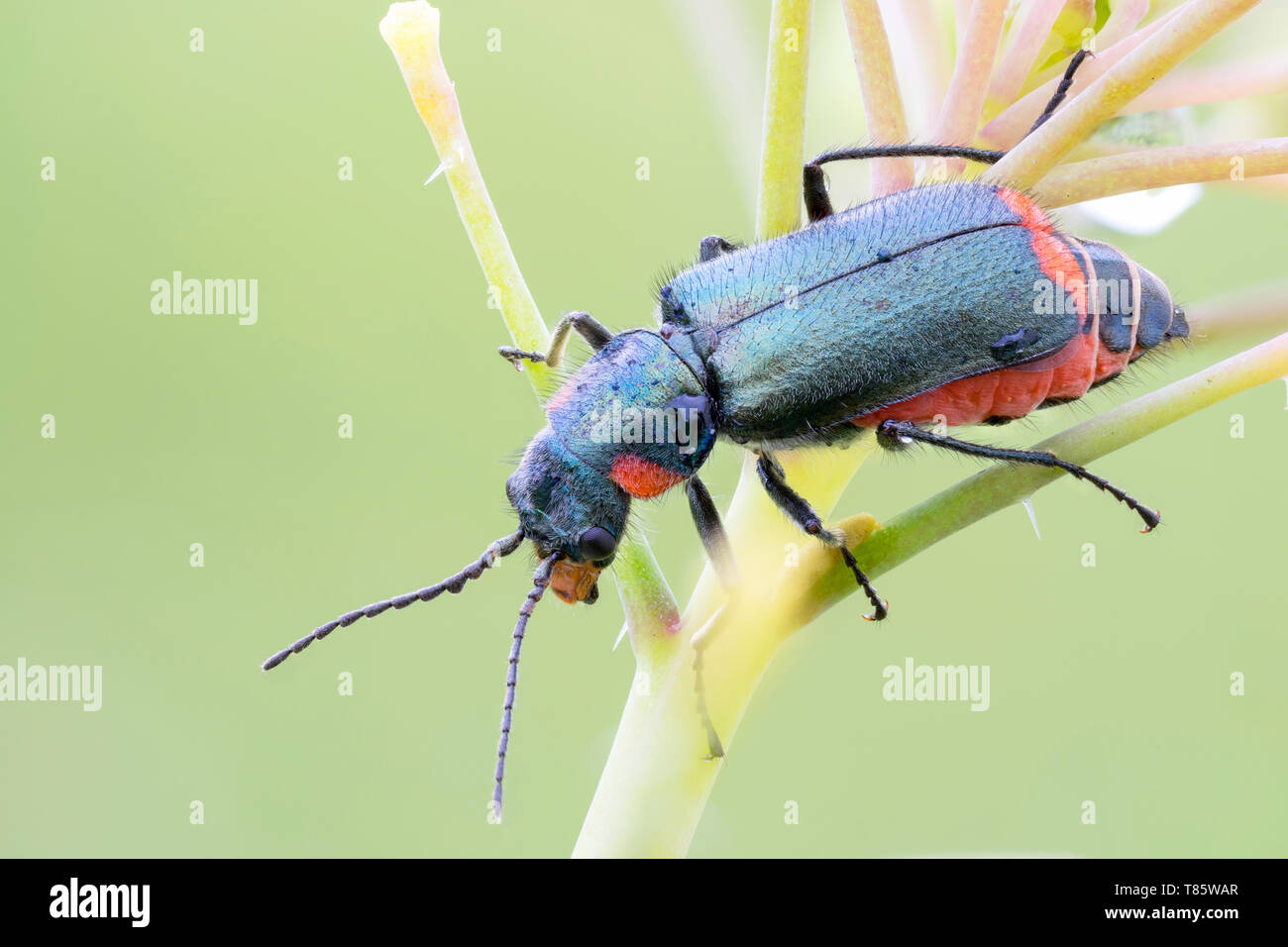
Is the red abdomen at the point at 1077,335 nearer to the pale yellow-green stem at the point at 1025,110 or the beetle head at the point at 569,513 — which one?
the pale yellow-green stem at the point at 1025,110

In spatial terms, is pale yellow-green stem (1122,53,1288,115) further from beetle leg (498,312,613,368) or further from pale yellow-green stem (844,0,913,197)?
beetle leg (498,312,613,368)

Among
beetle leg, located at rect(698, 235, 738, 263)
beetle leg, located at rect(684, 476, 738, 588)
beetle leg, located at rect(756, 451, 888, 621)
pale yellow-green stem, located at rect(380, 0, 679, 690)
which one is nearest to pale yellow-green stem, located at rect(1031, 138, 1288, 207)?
beetle leg, located at rect(756, 451, 888, 621)

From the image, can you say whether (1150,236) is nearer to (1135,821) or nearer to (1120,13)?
(1120,13)

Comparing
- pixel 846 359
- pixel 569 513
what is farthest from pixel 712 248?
pixel 569 513

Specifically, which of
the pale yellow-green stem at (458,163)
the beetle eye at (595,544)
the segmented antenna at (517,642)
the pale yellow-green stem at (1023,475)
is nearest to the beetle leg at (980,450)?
the pale yellow-green stem at (1023,475)

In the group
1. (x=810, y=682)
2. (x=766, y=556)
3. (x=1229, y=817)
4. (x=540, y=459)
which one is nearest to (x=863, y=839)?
(x=810, y=682)

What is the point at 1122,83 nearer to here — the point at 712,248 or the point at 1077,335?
the point at 1077,335

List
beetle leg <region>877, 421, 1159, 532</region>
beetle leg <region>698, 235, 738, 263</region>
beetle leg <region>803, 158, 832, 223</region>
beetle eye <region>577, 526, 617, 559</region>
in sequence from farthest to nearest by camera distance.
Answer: beetle leg <region>698, 235, 738, 263</region>
beetle leg <region>803, 158, 832, 223</region>
beetle eye <region>577, 526, 617, 559</region>
beetle leg <region>877, 421, 1159, 532</region>
